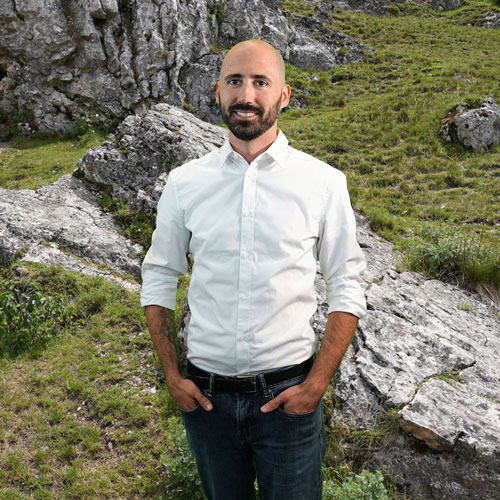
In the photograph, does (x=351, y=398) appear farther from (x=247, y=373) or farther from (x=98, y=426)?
(x=98, y=426)

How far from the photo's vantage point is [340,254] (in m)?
2.22

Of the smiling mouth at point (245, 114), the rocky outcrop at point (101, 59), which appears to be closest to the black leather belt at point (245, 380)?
the smiling mouth at point (245, 114)

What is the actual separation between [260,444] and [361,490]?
156cm

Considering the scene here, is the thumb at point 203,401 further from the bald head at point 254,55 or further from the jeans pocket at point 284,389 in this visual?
the bald head at point 254,55

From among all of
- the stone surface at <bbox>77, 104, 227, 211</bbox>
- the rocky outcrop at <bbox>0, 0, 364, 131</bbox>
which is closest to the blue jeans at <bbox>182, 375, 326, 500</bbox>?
the stone surface at <bbox>77, 104, 227, 211</bbox>

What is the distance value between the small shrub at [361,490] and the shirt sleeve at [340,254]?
1.78 meters

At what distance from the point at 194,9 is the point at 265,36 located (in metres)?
5.00

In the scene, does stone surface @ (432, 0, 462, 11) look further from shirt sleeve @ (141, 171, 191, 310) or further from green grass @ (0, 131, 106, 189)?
shirt sleeve @ (141, 171, 191, 310)

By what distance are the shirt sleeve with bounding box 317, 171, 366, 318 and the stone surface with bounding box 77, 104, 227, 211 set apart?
597cm

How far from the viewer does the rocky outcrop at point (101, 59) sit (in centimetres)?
1605

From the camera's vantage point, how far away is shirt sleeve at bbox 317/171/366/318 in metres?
2.18

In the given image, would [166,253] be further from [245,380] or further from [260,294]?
[245,380]

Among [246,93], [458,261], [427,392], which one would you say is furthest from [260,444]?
[458,261]

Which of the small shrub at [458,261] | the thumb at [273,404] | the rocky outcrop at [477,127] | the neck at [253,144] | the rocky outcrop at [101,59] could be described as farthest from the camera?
the rocky outcrop at [101,59]
